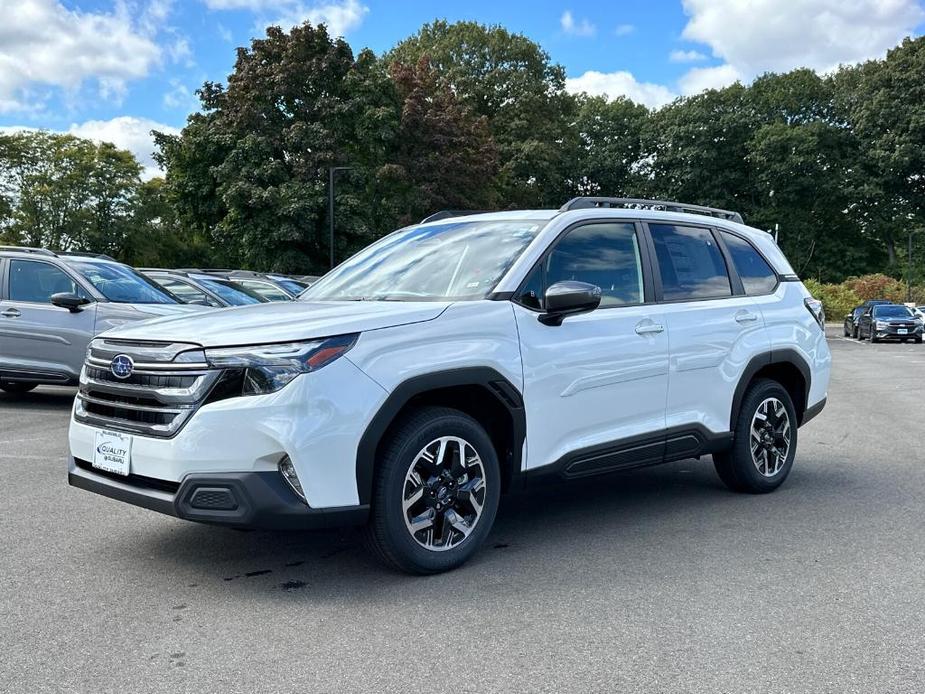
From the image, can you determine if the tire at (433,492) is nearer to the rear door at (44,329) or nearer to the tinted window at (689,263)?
the tinted window at (689,263)

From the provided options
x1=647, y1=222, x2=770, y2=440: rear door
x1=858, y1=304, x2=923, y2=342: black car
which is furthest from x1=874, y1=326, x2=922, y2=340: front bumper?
x1=647, y1=222, x2=770, y2=440: rear door

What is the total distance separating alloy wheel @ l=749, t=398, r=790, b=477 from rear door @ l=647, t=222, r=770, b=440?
40cm

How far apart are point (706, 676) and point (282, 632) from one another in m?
1.64

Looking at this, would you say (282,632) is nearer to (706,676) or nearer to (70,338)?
(706,676)

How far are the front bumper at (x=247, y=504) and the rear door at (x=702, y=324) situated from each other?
7.81ft

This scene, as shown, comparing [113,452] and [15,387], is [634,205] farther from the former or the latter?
[15,387]

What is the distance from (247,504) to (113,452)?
0.84m

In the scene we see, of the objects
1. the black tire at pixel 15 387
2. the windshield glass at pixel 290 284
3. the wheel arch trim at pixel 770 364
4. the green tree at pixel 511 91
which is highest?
the green tree at pixel 511 91

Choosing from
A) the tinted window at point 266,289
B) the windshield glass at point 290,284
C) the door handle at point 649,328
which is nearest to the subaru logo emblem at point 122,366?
the door handle at point 649,328

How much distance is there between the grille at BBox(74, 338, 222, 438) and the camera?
409 centimetres

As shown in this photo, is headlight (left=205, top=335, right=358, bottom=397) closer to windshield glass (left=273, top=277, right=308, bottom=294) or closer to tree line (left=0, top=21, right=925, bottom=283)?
windshield glass (left=273, top=277, right=308, bottom=294)

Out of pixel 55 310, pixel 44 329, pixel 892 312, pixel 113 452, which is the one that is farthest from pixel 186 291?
pixel 892 312

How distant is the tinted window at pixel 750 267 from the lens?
647 cm

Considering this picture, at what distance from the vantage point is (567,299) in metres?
4.69
